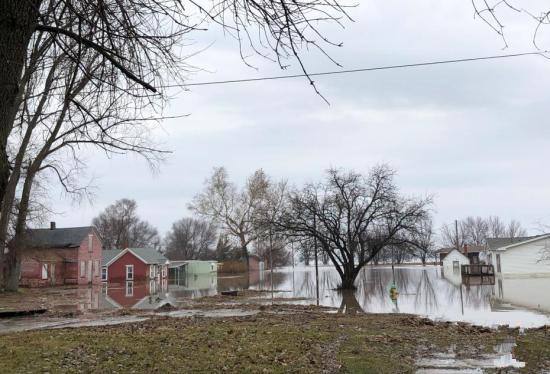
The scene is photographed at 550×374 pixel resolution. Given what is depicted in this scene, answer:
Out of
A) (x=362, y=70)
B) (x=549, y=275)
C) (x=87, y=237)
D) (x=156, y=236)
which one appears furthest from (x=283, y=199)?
(x=362, y=70)

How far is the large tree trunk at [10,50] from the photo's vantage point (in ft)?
9.98

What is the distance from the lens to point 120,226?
350ft

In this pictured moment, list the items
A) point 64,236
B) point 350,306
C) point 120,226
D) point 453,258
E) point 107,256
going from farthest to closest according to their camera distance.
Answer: point 120,226 < point 453,258 < point 107,256 < point 64,236 < point 350,306

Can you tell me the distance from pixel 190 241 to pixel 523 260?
A: 3211 inches

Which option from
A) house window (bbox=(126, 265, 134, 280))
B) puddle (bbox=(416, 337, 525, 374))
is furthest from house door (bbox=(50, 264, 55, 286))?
puddle (bbox=(416, 337, 525, 374))

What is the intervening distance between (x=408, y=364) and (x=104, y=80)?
6.49m

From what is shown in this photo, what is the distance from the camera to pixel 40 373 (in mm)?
7023

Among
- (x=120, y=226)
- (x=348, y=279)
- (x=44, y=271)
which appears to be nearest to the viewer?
(x=348, y=279)

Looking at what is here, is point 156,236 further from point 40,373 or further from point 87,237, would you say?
point 40,373

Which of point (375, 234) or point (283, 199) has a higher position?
point (283, 199)

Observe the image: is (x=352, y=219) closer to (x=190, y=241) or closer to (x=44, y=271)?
(x=44, y=271)

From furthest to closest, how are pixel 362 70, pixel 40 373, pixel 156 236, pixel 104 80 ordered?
pixel 156 236
pixel 362 70
pixel 40 373
pixel 104 80

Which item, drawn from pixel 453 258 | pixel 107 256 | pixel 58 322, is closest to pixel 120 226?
pixel 107 256

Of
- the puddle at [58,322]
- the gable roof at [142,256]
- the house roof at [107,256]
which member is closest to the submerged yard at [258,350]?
the puddle at [58,322]
